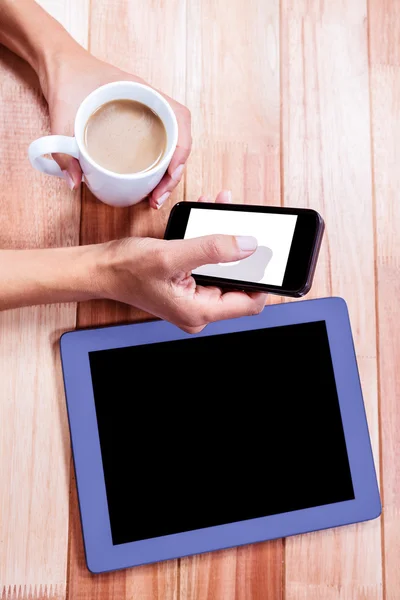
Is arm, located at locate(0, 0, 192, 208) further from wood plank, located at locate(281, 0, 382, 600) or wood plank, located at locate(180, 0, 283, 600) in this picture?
wood plank, located at locate(281, 0, 382, 600)

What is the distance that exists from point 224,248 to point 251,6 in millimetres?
425

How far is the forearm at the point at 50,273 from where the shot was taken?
0.56 m

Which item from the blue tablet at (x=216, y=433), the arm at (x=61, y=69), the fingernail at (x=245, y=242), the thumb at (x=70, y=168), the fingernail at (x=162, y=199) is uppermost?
the arm at (x=61, y=69)

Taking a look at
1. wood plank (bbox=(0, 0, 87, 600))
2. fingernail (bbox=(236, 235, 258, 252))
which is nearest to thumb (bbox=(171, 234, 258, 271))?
fingernail (bbox=(236, 235, 258, 252))

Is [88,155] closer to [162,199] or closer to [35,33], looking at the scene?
[162,199]

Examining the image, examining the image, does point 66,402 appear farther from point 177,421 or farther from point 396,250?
point 396,250

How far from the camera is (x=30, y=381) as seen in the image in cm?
63

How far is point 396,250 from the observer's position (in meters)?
0.70

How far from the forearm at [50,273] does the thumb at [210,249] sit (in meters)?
0.11

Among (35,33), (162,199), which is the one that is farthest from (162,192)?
(35,33)

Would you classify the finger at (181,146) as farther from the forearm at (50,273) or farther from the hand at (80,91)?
the forearm at (50,273)

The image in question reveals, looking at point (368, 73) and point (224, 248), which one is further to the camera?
point (368, 73)

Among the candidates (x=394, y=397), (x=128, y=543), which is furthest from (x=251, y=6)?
(x=128, y=543)

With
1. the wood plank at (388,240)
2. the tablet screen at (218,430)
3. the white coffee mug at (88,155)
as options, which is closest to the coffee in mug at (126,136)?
the white coffee mug at (88,155)
